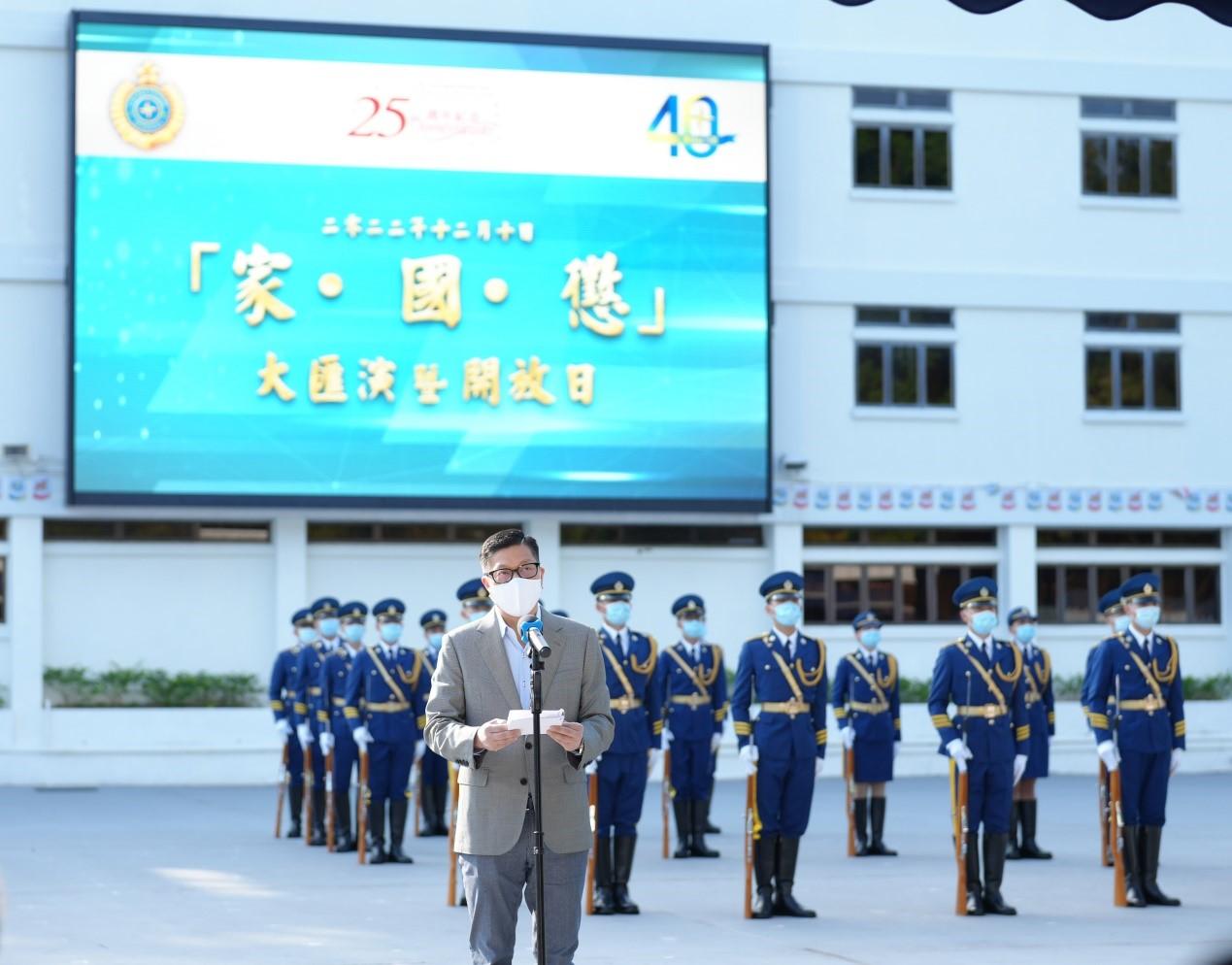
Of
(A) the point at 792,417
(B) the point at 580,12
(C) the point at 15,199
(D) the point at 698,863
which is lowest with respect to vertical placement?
(D) the point at 698,863

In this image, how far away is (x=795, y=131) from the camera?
2444 cm

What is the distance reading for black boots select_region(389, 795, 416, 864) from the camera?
1437cm

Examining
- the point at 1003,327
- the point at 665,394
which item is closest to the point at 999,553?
the point at 1003,327

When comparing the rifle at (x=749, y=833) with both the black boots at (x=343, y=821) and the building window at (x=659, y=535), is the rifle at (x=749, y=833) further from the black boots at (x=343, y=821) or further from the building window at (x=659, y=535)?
the building window at (x=659, y=535)

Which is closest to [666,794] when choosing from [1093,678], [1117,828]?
[1093,678]

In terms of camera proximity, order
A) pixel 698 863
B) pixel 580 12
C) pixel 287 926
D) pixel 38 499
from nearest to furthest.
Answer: pixel 287 926 → pixel 698 863 → pixel 38 499 → pixel 580 12

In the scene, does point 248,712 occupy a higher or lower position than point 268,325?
lower

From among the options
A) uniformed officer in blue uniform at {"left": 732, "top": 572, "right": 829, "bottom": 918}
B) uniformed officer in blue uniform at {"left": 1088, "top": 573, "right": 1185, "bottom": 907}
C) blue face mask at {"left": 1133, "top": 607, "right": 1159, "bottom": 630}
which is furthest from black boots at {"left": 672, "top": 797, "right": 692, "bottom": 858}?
blue face mask at {"left": 1133, "top": 607, "right": 1159, "bottom": 630}

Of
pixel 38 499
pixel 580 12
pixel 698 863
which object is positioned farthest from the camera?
pixel 580 12

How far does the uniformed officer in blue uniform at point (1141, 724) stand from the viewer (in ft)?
38.0

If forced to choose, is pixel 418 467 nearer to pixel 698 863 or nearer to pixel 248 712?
pixel 248 712

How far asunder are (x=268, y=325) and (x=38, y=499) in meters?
3.20

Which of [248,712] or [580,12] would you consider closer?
[248,712]

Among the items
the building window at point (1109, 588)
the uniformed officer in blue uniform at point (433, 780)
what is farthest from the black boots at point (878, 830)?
the building window at point (1109, 588)
